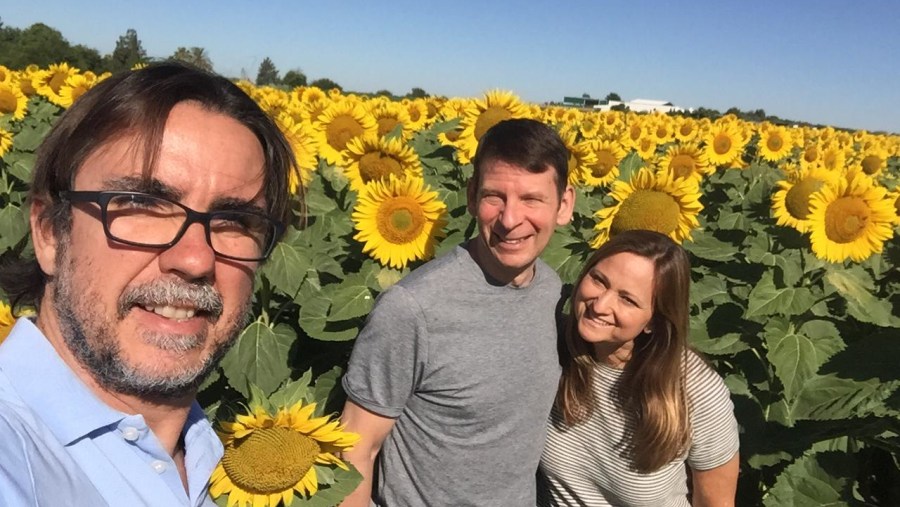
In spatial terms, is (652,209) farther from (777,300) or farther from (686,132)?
(686,132)

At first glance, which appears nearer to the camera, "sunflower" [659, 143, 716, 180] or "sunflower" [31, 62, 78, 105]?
"sunflower" [659, 143, 716, 180]

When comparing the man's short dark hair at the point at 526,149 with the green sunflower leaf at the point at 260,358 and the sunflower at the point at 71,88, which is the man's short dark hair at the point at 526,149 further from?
the sunflower at the point at 71,88

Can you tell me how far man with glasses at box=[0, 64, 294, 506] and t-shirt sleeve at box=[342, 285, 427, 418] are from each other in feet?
2.51

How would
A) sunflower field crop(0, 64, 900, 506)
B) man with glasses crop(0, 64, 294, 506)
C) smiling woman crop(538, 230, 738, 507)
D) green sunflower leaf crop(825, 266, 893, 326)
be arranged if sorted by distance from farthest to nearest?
green sunflower leaf crop(825, 266, 893, 326) → smiling woman crop(538, 230, 738, 507) → sunflower field crop(0, 64, 900, 506) → man with glasses crop(0, 64, 294, 506)

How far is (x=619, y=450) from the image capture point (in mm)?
2592

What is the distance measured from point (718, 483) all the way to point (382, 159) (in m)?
2.43

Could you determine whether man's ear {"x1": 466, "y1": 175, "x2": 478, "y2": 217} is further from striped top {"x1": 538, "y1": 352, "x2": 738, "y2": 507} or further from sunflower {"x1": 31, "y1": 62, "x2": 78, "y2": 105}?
sunflower {"x1": 31, "y1": 62, "x2": 78, "y2": 105}

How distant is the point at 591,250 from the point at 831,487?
1.67m

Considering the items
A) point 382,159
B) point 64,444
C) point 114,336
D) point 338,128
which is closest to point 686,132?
point 338,128

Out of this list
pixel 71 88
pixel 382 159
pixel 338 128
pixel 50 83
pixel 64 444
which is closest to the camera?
pixel 64 444

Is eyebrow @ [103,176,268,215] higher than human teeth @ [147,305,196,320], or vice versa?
eyebrow @ [103,176,268,215]

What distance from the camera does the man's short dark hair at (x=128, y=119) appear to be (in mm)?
1429

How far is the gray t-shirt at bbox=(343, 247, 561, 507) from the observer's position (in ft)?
7.59

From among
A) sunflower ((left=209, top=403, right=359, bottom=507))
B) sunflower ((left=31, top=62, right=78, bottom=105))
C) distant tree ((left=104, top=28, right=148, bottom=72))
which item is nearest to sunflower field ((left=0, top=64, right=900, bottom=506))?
sunflower ((left=209, top=403, right=359, bottom=507))
